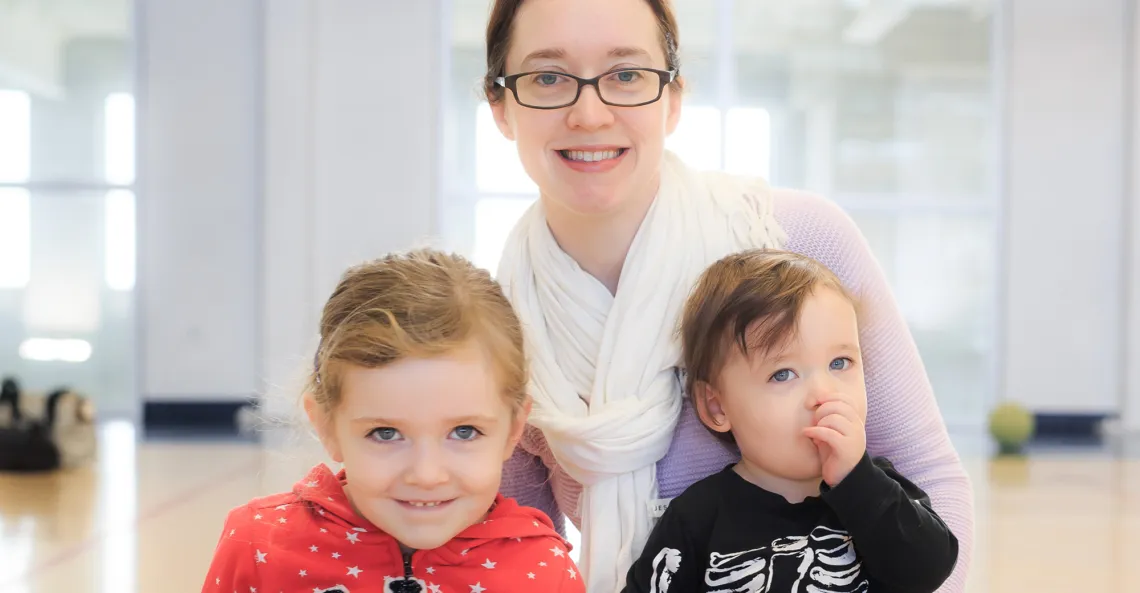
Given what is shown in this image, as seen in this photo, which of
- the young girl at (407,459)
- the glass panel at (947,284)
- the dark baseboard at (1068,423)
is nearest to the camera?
the young girl at (407,459)

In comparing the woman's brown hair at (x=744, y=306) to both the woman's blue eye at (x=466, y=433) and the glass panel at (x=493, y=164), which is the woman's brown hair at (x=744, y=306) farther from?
the glass panel at (x=493, y=164)

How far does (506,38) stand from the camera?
161cm

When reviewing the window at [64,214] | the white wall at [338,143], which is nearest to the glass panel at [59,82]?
the window at [64,214]

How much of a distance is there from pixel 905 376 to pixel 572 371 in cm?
49

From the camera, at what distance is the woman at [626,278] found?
1510 mm

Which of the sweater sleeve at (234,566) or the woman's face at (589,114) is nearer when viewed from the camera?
the sweater sleeve at (234,566)

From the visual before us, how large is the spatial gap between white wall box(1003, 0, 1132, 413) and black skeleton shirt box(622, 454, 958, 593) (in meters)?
5.44

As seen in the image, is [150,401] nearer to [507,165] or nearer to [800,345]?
[507,165]

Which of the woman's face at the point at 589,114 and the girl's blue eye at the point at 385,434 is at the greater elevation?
the woman's face at the point at 589,114

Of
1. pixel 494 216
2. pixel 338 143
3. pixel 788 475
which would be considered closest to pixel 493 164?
pixel 494 216

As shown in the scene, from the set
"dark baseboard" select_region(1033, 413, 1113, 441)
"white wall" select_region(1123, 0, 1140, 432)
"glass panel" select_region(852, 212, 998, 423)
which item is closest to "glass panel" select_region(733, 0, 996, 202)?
"glass panel" select_region(852, 212, 998, 423)

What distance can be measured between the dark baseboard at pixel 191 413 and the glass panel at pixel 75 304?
27cm

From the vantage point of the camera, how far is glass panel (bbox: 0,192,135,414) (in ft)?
21.1

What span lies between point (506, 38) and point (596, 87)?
192mm
